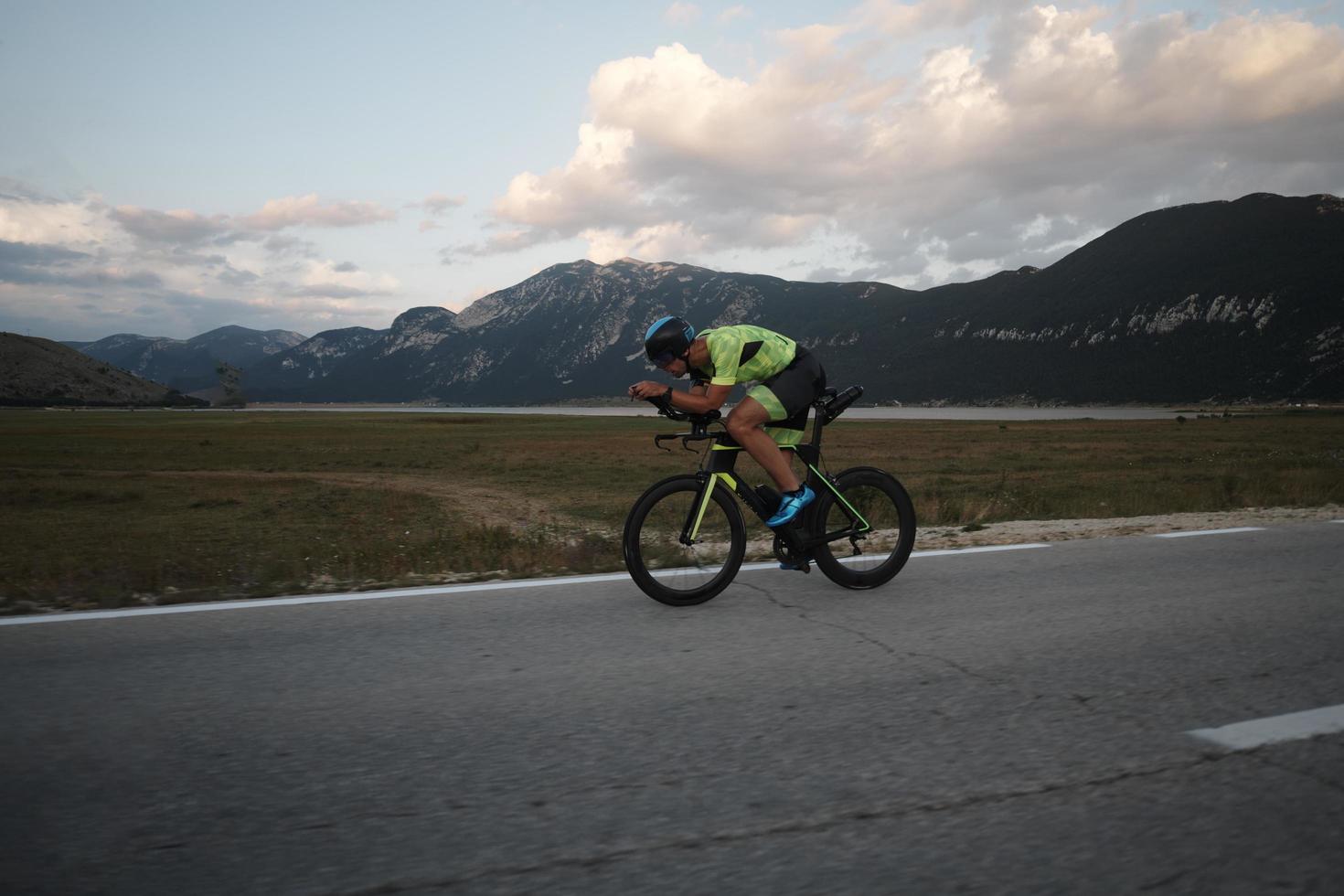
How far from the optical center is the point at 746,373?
5195 mm

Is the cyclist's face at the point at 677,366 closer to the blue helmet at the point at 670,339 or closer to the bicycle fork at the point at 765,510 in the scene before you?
the blue helmet at the point at 670,339

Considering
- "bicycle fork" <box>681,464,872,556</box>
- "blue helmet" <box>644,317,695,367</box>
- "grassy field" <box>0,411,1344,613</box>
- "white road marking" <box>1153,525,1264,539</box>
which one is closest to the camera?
"blue helmet" <box>644,317,695,367</box>

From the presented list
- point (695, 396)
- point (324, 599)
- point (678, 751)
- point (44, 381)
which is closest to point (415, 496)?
point (324, 599)

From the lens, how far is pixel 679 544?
206 inches

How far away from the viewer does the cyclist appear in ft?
16.4

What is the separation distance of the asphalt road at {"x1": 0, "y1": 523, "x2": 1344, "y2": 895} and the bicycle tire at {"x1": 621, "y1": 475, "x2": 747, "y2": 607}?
260 mm

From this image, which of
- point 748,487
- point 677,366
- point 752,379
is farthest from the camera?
point 748,487

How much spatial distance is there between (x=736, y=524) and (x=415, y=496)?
1999 centimetres

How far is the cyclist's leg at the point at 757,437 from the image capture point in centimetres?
522

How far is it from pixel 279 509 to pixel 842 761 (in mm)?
20284

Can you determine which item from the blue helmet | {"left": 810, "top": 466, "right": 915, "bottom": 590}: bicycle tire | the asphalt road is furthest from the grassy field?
the asphalt road

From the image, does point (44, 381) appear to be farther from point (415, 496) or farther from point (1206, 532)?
point (1206, 532)

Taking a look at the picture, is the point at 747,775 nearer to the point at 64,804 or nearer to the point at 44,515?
the point at 64,804

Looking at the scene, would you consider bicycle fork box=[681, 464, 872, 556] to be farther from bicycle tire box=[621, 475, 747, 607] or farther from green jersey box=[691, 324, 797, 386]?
green jersey box=[691, 324, 797, 386]
